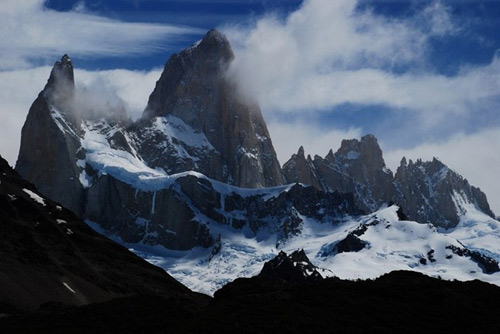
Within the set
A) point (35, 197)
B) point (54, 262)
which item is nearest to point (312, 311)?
point (54, 262)

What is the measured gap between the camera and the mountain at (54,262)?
11450 centimetres

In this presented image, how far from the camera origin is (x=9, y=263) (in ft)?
394

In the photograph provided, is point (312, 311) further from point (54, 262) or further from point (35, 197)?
point (35, 197)

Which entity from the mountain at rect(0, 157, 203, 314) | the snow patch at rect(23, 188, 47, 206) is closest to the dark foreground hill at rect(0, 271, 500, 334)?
the mountain at rect(0, 157, 203, 314)

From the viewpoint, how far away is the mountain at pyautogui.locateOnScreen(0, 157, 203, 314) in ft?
376

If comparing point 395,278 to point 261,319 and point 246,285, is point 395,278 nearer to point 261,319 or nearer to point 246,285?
point 246,285

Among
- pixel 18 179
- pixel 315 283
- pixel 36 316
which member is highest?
pixel 18 179

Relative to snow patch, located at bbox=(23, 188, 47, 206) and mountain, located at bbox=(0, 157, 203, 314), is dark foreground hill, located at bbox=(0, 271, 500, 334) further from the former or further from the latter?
snow patch, located at bbox=(23, 188, 47, 206)

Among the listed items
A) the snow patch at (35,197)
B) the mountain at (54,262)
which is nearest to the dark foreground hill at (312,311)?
the mountain at (54,262)

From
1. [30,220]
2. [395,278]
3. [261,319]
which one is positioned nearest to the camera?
[261,319]

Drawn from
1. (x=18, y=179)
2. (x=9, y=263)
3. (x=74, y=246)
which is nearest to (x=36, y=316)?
(x=9, y=263)

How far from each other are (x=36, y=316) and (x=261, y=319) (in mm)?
23044

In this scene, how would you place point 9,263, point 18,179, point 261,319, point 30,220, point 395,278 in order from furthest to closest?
point 18,179 < point 30,220 < point 9,263 < point 395,278 < point 261,319

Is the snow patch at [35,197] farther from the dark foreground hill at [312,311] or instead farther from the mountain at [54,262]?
the dark foreground hill at [312,311]
